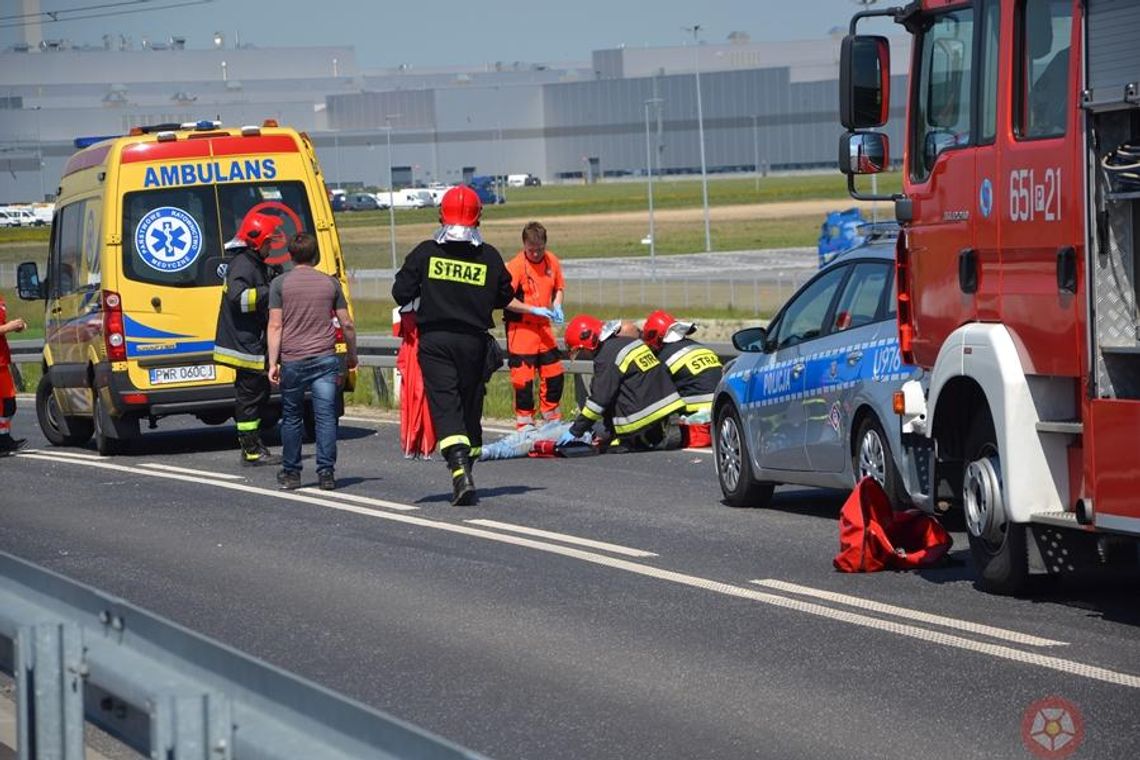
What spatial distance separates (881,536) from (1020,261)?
179 cm

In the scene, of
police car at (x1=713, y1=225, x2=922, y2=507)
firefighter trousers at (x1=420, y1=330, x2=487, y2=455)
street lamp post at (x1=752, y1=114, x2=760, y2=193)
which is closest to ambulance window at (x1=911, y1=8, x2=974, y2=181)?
police car at (x1=713, y1=225, x2=922, y2=507)

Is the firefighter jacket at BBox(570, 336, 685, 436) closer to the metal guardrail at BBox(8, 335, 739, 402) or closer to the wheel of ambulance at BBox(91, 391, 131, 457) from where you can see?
the metal guardrail at BBox(8, 335, 739, 402)

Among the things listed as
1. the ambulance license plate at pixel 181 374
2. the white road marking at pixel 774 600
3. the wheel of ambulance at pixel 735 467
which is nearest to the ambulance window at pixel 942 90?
the white road marking at pixel 774 600

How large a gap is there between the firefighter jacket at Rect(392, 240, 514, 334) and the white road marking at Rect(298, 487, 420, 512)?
3.92 feet

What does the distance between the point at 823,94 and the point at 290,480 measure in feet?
403

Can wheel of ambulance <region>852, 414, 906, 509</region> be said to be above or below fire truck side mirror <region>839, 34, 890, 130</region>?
below

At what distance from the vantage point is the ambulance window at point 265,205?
18359 mm

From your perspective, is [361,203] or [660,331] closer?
[660,331]

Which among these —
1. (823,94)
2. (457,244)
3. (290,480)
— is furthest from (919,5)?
(823,94)

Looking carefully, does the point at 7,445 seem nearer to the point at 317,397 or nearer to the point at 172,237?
the point at 172,237

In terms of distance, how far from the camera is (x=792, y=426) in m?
12.5

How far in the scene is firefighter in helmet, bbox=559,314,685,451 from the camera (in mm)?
16531

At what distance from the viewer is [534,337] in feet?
60.8

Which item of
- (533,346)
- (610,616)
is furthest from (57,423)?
(610,616)
